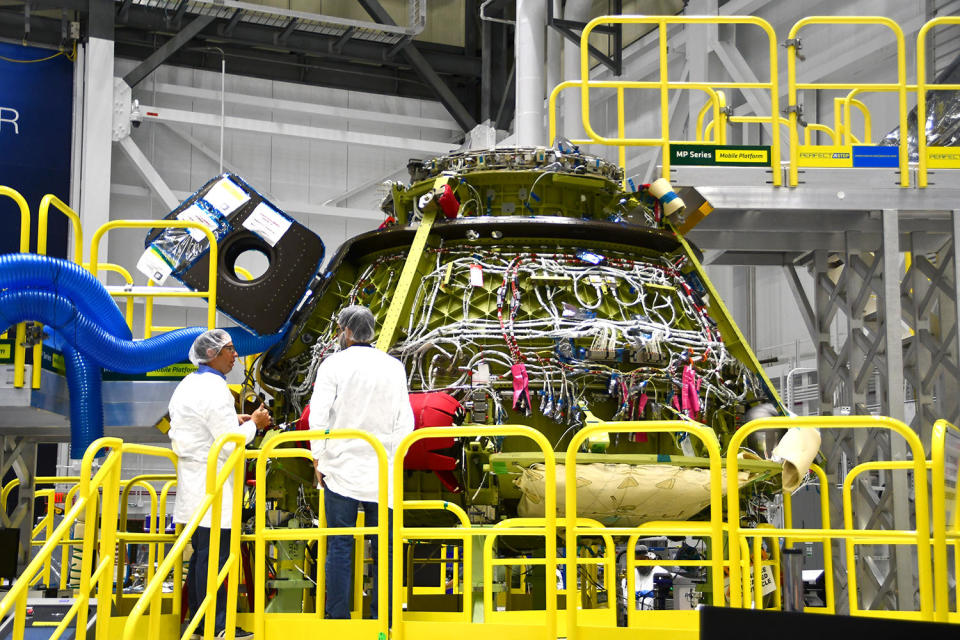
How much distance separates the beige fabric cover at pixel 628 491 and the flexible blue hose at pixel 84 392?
3.46 meters

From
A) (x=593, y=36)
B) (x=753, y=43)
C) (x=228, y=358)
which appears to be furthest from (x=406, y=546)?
(x=593, y=36)

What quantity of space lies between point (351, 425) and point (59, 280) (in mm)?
2768

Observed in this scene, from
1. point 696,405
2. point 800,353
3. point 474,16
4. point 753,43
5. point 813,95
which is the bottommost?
point 696,405

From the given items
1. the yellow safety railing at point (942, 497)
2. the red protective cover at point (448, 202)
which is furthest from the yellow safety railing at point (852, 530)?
the red protective cover at point (448, 202)

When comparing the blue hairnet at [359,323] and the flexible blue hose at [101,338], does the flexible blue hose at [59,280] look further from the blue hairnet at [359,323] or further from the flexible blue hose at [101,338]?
the blue hairnet at [359,323]

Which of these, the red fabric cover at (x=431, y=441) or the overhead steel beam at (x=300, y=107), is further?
the overhead steel beam at (x=300, y=107)

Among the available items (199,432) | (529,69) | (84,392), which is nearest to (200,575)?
(199,432)

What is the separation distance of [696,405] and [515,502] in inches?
56.7

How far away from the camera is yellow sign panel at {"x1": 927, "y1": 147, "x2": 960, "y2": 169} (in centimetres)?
940

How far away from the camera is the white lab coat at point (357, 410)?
224 inches

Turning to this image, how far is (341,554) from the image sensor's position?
18.2 ft

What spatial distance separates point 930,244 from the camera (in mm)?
9711

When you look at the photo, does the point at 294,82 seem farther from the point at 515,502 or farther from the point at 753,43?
the point at 515,502

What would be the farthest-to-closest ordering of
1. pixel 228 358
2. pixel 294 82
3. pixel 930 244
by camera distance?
pixel 294 82, pixel 930 244, pixel 228 358
